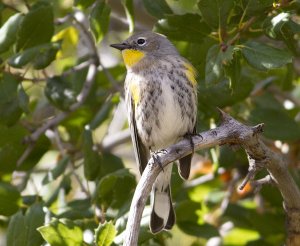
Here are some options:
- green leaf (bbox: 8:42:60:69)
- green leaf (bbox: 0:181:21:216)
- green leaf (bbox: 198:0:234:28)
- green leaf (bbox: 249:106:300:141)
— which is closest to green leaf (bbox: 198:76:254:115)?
green leaf (bbox: 249:106:300:141)

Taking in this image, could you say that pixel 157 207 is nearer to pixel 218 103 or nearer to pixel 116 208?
pixel 116 208

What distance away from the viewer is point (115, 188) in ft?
14.0

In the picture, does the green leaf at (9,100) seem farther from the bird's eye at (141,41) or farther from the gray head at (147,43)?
the bird's eye at (141,41)

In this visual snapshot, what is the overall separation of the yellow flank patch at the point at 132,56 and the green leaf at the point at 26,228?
121 centimetres

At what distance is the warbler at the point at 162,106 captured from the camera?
4.28m

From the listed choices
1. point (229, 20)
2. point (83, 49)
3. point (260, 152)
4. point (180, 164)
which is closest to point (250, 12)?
point (229, 20)

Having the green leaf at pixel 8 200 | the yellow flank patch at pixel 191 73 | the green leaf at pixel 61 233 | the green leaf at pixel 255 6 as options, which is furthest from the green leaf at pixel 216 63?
the green leaf at pixel 8 200

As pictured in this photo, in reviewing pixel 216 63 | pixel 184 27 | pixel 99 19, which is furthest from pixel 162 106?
pixel 216 63

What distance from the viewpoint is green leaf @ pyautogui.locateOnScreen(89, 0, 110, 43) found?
4035mm

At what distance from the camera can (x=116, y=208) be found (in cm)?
436

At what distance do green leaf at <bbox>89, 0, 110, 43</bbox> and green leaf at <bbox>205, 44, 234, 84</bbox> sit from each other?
742 millimetres

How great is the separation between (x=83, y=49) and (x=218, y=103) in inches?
84.9

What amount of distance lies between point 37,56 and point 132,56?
695 mm

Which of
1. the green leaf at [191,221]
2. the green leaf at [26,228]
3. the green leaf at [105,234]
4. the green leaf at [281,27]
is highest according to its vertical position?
the green leaf at [281,27]
